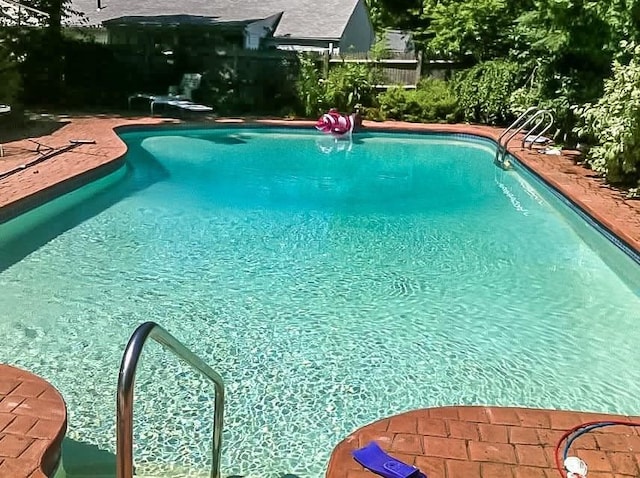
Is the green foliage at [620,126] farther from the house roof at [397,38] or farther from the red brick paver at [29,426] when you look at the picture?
the house roof at [397,38]

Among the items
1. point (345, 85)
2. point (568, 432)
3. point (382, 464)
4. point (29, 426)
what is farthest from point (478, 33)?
point (29, 426)

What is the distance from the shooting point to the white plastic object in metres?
3.07

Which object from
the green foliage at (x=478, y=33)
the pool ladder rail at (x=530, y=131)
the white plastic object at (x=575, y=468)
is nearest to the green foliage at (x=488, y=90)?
the green foliage at (x=478, y=33)

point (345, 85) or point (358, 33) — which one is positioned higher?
point (358, 33)

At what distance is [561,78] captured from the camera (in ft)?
42.8

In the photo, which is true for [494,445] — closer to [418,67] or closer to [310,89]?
[310,89]

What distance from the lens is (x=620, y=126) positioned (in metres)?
8.97

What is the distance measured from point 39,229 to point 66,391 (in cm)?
382

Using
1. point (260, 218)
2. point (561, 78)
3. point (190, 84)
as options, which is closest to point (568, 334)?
point (260, 218)

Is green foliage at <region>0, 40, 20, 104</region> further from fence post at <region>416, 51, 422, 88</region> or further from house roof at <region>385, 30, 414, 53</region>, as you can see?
house roof at <region>385, 30, 414, 53</region>

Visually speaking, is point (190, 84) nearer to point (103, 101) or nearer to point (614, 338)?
point (103, 101)

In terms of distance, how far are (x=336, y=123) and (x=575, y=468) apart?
1275 centimetres

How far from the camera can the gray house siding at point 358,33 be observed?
2338 cm

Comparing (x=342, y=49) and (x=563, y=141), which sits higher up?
(x=342, y=49)
